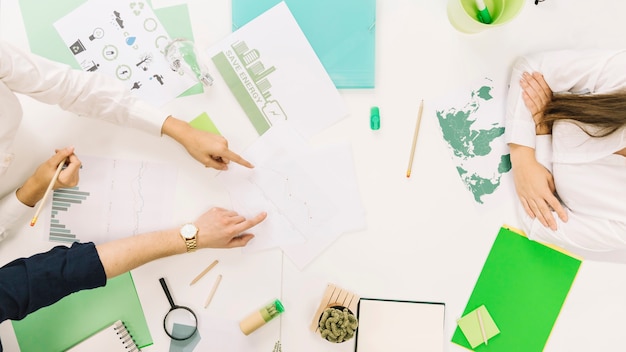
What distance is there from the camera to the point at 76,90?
1.09 metres

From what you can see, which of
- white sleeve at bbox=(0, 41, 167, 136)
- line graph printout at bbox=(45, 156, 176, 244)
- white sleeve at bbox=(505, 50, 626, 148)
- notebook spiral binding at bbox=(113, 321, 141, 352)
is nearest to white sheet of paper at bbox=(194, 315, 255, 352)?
notebook spiral binding at bbox=(113, 321, 141, 352)

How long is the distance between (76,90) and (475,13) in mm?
968

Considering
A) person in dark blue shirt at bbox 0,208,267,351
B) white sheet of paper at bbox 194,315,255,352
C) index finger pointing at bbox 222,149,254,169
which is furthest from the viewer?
white sheet of paper at bbox 194,315,255,352

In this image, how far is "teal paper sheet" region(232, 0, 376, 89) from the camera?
1.17m

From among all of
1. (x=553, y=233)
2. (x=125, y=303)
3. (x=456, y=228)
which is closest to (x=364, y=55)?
(x=456, y=228)

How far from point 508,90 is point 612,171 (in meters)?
0.31

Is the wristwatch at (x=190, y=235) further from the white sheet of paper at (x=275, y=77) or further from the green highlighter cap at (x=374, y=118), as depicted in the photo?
the green highlighter cap at (x=374, y=118)

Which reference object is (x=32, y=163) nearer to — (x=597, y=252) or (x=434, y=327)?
(x=434, y=327)

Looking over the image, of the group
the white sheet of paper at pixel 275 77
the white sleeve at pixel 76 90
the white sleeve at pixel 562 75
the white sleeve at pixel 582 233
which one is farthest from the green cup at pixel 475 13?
the white sleeve at pixel 76 90

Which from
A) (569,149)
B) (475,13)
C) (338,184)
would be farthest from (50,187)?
(569,149)

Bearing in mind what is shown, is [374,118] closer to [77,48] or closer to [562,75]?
[562,75]

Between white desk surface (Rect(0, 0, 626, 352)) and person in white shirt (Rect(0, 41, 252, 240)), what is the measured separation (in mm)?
64

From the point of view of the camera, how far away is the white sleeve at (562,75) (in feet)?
3.53

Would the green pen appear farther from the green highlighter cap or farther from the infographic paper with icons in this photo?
the infographic paper with icons
